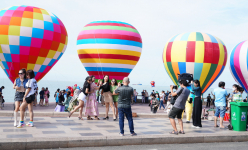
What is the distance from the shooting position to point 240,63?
24281 millimetres

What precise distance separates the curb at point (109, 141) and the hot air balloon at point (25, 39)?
46.6 ft

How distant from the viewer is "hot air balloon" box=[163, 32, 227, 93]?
2094 centimetres

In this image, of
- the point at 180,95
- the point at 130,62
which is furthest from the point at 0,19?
the point at 180,95

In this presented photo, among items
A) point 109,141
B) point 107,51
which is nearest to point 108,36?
point 107,51

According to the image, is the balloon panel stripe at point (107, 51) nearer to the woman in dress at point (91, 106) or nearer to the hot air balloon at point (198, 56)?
the hot air balloon at point (198, 56)

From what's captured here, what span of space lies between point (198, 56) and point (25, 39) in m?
12.7

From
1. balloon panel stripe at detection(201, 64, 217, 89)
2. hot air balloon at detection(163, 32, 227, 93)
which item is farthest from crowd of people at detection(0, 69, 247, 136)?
balloon panel stripe at detection(201, 64, 217, 89)

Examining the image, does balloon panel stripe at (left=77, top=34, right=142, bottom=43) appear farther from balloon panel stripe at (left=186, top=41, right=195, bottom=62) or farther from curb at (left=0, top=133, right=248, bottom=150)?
curb at (left=0, top=133, right=248, bottom=150)

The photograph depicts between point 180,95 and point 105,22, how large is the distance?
1686cm

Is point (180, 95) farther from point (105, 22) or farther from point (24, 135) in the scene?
point (105, 22)

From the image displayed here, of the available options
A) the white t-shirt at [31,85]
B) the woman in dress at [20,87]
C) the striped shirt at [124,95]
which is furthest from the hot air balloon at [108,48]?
the striped shirt at [124,95]

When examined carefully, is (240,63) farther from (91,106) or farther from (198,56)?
(91,106)

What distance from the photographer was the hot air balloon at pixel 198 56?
20938 mm

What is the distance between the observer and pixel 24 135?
6.82 metres
